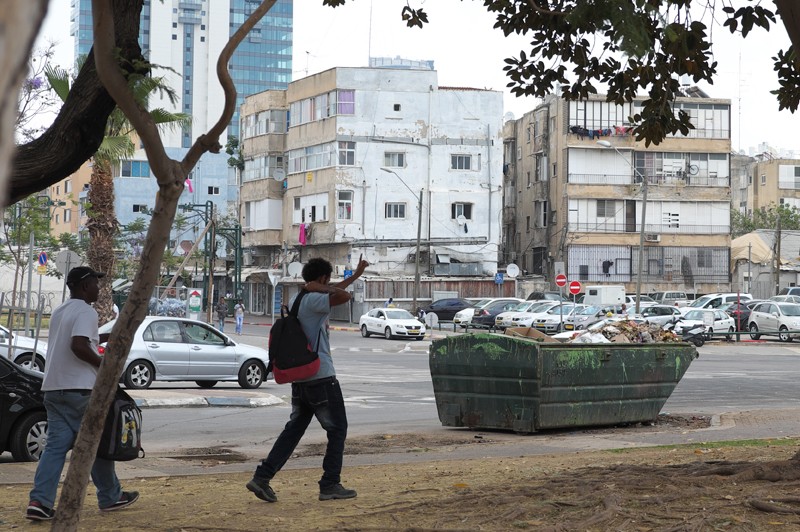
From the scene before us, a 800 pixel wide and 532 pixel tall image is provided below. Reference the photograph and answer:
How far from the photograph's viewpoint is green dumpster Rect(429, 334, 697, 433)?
14711mm

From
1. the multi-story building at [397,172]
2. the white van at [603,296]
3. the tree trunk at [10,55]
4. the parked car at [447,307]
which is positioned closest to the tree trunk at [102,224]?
the parked car at [447,307]

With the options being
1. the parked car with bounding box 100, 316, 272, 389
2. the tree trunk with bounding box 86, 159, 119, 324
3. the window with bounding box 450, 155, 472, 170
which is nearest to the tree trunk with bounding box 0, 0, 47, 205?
the parked car with bounding box 100, 316, 272, 389

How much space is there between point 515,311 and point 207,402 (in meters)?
35.2

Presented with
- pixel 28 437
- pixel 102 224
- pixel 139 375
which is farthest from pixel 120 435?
pixel 102 224

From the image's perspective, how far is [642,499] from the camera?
7.28 m

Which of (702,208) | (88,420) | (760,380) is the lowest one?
(760,380)

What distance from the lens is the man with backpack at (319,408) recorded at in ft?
26.9

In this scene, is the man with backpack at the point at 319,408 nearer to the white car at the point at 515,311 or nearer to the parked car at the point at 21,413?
the parked car at the point at 21,413

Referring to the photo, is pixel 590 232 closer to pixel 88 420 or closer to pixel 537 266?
pixel 537 266

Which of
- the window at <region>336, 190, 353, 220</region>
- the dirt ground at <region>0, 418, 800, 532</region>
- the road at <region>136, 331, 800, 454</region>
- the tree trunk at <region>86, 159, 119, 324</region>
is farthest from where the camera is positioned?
the window at <region>336, 190, 353, 220</region>

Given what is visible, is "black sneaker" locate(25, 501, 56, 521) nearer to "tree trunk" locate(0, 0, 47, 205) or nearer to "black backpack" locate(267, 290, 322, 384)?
"black backpack" locate(267, 290, 322, 384)

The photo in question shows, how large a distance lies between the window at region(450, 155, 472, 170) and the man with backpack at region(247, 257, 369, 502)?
61.6 m

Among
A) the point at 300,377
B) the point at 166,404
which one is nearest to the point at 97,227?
the point at 166,404

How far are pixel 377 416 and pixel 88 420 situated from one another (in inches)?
489
